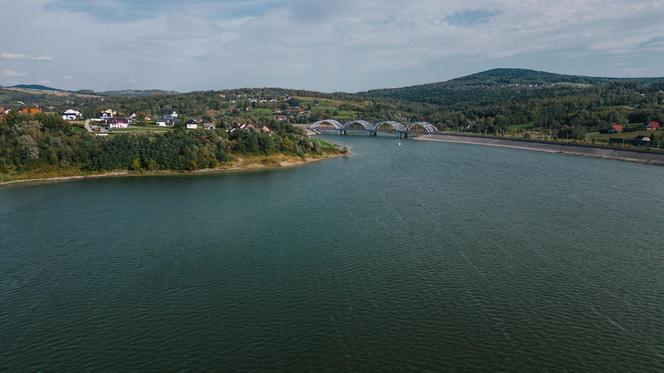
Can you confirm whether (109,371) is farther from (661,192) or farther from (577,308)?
(661,192)

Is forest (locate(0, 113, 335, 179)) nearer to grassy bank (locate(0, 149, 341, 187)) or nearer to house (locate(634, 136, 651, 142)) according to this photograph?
grassy bank (locate(0, 149, 341, 187))

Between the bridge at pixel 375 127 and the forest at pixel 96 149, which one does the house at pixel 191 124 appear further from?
the bridge at pixel 375 127

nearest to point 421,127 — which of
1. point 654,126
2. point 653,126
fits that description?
point 653,126

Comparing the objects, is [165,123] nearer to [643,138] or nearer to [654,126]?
[643,138]

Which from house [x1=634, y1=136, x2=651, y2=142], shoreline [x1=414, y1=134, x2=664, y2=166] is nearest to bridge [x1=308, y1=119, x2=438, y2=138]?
shoreline [x1=414, y1=134, x2=664, y2=166]

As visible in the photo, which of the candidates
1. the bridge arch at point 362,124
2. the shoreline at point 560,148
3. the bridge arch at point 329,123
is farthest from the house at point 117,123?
the shoreline at point 560,148

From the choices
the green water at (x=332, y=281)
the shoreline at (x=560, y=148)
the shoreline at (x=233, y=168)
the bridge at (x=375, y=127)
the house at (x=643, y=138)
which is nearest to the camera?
the green water at (x=332, y=281)
